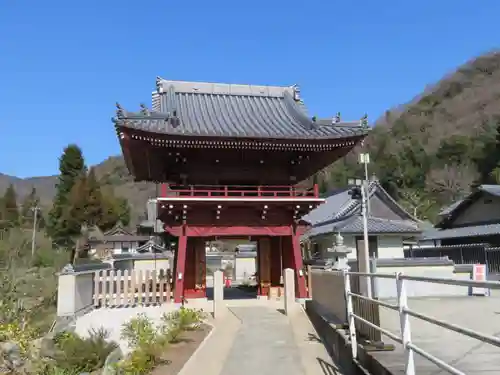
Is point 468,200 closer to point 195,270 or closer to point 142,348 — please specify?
point 195,270

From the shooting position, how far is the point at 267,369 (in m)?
7.37

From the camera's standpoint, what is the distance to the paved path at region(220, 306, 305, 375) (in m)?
7.38

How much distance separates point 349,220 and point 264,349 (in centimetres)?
2038

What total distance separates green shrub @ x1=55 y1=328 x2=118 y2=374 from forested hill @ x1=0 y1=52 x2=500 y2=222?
49575 mm

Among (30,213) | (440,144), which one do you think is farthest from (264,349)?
(30,213)

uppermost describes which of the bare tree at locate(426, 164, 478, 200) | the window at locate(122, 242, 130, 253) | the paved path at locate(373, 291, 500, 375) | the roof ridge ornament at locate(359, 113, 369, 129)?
the bare tree at locate(426, 164, 478, 200)

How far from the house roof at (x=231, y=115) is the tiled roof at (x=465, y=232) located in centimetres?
1894

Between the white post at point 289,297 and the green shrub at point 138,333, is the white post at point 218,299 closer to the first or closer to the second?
the white post at point 289,297

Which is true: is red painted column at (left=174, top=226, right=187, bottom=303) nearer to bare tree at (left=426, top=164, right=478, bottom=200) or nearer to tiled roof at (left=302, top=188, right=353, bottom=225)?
tiled roof at (left=302, top=188, right=353, bottom=225)

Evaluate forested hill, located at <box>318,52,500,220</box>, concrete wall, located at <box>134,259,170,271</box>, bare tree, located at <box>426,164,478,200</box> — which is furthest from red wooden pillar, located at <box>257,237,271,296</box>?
bare tree, located at <box>426,164,478,200</box>

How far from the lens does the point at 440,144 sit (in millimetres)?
67188

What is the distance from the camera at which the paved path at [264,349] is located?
7.38 meters

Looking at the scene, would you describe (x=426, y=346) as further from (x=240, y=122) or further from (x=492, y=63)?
(x=492, y=63)

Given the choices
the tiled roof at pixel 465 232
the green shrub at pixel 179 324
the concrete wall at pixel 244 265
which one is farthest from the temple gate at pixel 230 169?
the concrete wall at pixel 244 265
